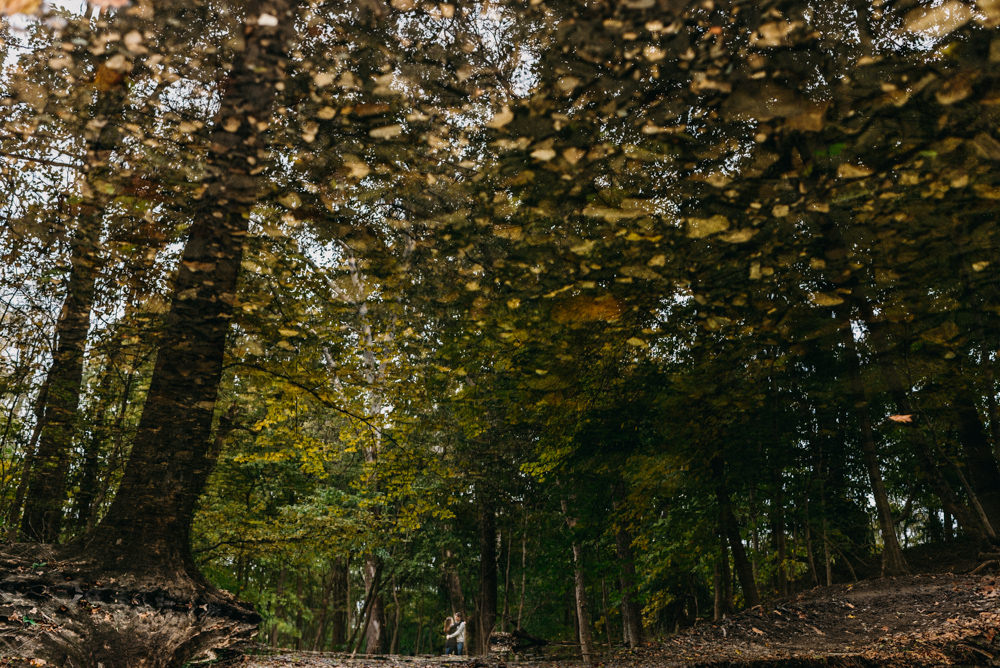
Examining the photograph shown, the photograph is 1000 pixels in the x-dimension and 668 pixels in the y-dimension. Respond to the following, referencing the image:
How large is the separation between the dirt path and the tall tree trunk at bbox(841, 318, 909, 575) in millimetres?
501

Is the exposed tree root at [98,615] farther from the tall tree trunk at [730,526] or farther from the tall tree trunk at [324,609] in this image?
the tall tree trunk at [324,609]

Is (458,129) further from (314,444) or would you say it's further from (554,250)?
(314,444)

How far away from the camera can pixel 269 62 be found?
3.84m

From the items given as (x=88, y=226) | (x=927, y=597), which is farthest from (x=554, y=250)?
(x=927, y=597)

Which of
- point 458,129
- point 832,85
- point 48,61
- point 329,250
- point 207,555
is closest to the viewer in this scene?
point 832,85

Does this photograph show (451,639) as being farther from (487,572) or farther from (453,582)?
(453,582)

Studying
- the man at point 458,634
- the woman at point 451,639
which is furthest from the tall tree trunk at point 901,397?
the woman at point 451,639

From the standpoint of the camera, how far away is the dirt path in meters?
4.38

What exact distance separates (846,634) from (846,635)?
0.14 feet

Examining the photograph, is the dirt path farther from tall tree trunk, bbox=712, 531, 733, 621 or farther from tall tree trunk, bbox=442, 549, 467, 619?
tall tree trunk, bbox=442, 549, 467, 619

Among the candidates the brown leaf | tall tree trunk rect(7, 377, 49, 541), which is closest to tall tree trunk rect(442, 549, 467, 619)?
tall tree trunk rect(7, 377, 49, 541)

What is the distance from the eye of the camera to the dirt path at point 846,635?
14.4 ft

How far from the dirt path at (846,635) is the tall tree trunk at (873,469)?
0.50m

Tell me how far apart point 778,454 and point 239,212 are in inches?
302
